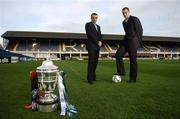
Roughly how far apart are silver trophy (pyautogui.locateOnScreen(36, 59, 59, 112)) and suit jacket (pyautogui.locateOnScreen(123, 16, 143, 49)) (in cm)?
330

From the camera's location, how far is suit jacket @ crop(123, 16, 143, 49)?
6.70 m

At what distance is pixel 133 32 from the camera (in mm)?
6762

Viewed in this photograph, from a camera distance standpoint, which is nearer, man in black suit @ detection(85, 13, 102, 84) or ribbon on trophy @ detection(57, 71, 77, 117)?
ribbon on trophy @ detection(57, 71, 77, 117)

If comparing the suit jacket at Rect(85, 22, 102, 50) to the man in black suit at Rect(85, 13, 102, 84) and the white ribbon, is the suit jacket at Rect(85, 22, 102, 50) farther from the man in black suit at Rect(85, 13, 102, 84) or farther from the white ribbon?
the white ribbon

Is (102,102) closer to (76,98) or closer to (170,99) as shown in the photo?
(76,98)

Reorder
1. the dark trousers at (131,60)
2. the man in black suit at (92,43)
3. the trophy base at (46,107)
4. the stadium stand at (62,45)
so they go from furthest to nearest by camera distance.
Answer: the stadium stand at (62,45)
the man in black suit at (92,43)
the dark trousers at (131,60)
the trophy base at (46,107)

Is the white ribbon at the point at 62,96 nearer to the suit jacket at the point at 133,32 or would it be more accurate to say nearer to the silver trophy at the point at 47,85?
the silver trophy at the point at 47,85

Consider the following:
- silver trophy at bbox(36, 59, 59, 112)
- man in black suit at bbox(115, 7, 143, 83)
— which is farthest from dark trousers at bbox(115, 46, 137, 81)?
silver trophy at bbox(36, 59, 59, 112)

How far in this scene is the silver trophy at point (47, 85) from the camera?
351 cm

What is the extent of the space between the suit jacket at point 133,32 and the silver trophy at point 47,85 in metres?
3.30

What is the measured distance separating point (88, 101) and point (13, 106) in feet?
3.60

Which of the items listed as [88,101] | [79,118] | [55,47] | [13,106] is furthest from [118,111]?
[55,47]

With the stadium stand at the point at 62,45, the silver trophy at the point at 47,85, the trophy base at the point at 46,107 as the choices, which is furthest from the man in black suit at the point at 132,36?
the stadium stand at the point at 62,45

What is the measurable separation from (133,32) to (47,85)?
3537 mm
